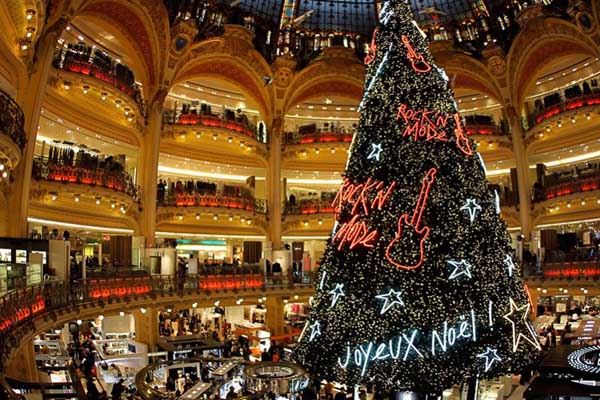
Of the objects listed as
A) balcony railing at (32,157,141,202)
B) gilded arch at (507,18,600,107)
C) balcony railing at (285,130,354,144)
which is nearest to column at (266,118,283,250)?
balcony railing at (285,130,354,144)

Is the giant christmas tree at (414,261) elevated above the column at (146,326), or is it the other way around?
the giant christmas tree at (414,261)

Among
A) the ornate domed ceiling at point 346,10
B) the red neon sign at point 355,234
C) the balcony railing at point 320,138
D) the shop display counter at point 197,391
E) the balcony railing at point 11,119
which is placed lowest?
the shop display counter at point 197,391

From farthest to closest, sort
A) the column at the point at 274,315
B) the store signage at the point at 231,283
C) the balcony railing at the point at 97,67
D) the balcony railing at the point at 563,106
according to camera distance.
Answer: the column at the point at 274,315 → the balcony railing at the point at 563,106 → the store signage at the point at 231,283 → the balcony railing at the point at 97,67

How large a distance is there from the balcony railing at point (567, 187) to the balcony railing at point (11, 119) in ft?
87.7

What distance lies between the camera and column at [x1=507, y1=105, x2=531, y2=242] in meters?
32.5

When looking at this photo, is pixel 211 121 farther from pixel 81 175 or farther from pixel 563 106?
pixel 563 106

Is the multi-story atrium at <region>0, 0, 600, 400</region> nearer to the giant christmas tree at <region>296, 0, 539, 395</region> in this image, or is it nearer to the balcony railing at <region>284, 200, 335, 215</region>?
the balcony railing at <region>284, 200, 335, 215</region>

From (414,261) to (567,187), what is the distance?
24.2 m

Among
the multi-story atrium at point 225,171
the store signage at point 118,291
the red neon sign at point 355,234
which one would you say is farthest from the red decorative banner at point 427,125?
the store signage at point 118,291

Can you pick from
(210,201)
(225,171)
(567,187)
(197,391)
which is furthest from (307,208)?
(197,391)

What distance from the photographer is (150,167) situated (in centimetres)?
2844

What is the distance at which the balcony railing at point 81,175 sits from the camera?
21.4 metres

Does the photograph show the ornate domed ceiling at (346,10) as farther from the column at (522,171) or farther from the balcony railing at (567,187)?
the balcony railing at (567,187)

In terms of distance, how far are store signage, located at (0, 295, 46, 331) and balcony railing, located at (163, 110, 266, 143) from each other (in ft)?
59.4
